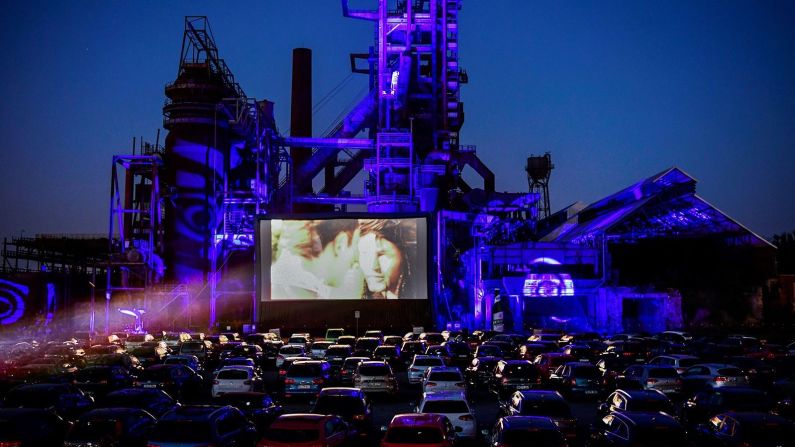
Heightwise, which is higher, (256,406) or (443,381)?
(443,381)

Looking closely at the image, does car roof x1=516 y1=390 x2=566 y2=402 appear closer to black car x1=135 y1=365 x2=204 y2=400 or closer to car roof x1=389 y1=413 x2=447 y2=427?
car roof x1=389 y1=413 x2=447 y2=427

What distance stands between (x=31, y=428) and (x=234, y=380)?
11.7 metres

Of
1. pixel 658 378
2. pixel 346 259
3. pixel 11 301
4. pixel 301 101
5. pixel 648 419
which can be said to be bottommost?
pixel 658 378

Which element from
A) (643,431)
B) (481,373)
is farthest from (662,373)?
(643,431)

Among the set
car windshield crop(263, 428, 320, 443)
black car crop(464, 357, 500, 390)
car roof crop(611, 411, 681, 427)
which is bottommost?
black car crop(464, 357, 500, 390)

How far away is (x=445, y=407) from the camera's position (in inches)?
796

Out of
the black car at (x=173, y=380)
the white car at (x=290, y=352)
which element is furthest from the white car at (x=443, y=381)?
the white car at (x=290, y=352)

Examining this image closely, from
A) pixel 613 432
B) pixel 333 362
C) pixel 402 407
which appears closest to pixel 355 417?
pixel 613 432

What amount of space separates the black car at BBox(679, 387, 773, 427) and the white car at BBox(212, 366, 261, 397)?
13.9 meters

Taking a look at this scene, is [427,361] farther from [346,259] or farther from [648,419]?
[346,259]

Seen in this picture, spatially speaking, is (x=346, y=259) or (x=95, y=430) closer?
(x=95, y=430)

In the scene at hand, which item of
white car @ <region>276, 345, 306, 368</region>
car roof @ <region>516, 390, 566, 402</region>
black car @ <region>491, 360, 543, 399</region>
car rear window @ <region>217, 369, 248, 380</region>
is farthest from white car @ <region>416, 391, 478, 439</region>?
white car @ <region>276, 345, 306, 368</region>

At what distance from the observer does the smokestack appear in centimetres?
10138

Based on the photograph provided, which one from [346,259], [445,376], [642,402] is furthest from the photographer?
[346,259]
